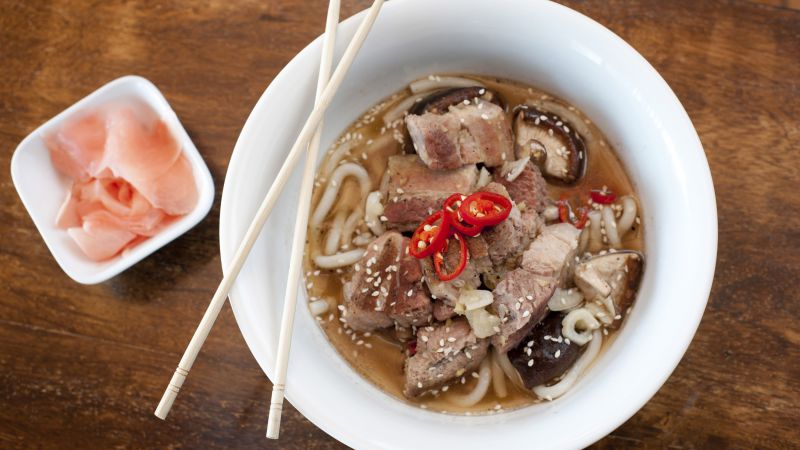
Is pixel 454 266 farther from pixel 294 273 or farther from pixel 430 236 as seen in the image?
pixel 294 273

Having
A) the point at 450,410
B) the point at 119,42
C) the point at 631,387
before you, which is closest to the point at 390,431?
the point at 450,410

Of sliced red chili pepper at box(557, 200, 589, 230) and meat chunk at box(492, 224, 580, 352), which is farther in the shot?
sliced red chili pepper at box(557, 200, 589, 230)

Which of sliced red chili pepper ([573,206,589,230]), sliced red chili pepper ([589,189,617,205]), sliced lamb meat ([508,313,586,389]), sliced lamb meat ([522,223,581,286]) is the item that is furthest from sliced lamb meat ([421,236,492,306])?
sliced red chili pepper ([589,189,617,205])

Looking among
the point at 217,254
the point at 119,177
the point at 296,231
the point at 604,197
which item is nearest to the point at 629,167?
the point at 604,197

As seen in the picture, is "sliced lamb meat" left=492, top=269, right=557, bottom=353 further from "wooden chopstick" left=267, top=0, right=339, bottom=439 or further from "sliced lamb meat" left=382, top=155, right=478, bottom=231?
"wooden chopstick" left=267, top=0, right=339, bottom=439

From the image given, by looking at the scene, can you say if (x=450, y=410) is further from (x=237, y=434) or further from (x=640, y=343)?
(x=237, y=434)

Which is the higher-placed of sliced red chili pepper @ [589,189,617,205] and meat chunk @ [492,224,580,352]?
sliced red chili pepper @ [589,189,617,205]

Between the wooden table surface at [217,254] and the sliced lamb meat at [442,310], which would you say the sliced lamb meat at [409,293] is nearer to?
the sliced lamb meat at [442,310]
